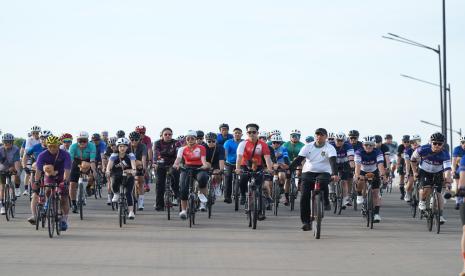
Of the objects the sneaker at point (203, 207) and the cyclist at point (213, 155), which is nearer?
the sneaker at point (203, 207)

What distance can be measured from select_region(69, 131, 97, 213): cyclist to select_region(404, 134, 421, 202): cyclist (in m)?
7.45

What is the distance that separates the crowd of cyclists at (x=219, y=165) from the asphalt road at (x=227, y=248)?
1.99ft

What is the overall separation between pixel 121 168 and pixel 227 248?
19.3 ft

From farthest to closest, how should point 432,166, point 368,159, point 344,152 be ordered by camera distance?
point 344,152 < point 368,159 < point 432,166

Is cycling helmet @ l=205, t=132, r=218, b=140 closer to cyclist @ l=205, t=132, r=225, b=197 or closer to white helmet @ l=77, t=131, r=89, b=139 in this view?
cyclist @ l=205, t=132, r=225, b=197

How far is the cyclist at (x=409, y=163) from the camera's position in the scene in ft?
87.8

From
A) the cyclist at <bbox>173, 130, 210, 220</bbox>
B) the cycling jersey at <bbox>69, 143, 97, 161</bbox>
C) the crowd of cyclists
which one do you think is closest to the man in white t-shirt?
the crowd of cyclists

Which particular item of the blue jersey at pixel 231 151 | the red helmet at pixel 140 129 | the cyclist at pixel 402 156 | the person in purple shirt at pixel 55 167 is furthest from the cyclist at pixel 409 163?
the person in purple shirt at pixel 55 167

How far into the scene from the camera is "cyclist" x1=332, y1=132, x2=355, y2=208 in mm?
27188

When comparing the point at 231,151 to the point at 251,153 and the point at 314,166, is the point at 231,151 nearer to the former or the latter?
the point at 251,153

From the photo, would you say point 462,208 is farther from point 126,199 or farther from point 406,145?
point 406,145

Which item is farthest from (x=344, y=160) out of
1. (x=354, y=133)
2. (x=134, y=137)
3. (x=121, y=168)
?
(x=121, y=168)

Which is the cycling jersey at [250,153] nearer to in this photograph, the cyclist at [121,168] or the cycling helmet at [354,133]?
the cyclist at [121,168]

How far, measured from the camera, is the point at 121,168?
22.4 meters
